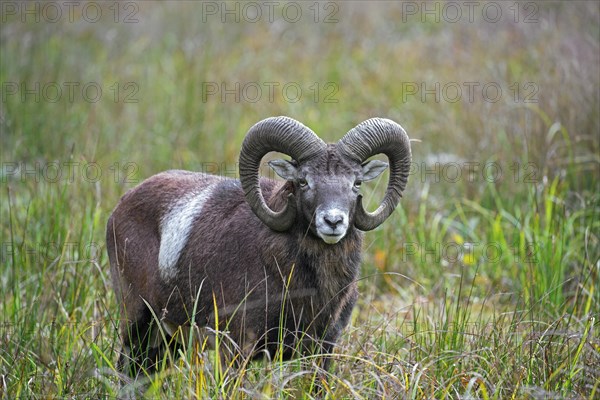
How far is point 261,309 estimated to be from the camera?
564 centimetres

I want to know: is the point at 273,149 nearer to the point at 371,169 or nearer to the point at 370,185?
the point at 371,169

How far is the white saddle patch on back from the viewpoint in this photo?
6.19 m

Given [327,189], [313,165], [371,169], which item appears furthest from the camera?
[371,169]

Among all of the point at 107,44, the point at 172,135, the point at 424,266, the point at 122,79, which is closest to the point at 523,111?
the point at 424,266

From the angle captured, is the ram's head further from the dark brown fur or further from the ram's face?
the dark brown fur

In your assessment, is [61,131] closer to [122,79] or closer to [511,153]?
[122,79]

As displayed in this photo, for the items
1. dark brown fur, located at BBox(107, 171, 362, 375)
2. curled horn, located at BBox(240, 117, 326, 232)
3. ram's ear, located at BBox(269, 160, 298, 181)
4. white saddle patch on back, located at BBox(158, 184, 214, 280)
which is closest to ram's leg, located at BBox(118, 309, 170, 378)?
dark brown fur, located at BBox(107, 171, 362, 375)

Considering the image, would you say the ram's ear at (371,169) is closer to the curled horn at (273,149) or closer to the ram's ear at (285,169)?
the curled horn at (273,149)

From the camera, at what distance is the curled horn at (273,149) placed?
5.69 meters

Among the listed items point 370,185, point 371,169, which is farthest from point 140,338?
point 370,185

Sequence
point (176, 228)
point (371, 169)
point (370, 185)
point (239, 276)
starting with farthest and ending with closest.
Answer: point (370, 185), point (176, 228), point (371, 169), point (239, 276)

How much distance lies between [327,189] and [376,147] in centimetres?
50

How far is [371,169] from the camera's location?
19.7 ft

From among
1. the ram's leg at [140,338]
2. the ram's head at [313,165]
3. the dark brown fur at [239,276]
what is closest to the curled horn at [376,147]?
the ram's head at [313,165]
